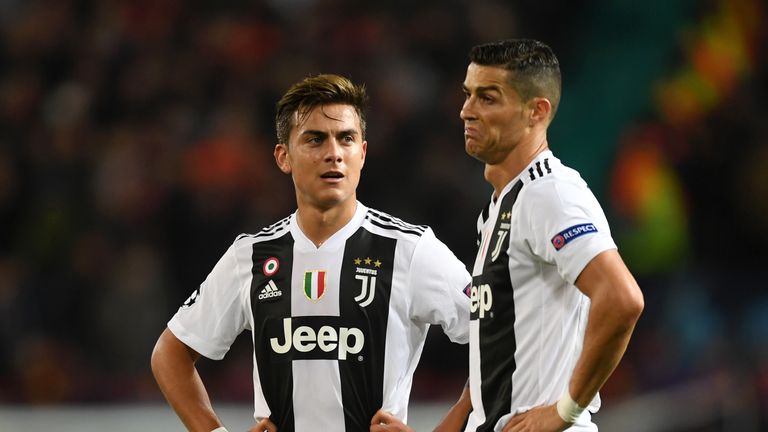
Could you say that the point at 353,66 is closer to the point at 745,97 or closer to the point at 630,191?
the point at 630,191

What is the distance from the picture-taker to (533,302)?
3424 millimetres

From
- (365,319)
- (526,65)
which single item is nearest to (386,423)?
(365,319)

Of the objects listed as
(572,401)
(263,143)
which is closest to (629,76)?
(263,143)

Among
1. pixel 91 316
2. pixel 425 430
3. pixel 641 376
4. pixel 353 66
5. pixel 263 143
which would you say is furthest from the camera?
pixel 353 66

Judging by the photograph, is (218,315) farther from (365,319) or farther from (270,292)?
(365,319)

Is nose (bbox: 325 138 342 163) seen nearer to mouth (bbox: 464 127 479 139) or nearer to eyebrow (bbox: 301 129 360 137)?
eyebrow (bbox: 301 129 360 137)

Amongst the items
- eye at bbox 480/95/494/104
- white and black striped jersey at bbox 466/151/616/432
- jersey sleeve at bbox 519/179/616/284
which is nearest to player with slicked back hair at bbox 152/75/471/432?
white and black striped jersey at bbox 466/151/616/432

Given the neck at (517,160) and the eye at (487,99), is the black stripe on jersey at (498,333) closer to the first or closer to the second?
the neck at (517,160)

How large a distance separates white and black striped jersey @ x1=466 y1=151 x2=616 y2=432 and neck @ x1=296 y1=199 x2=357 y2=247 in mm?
727

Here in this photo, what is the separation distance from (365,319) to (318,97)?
790 mm

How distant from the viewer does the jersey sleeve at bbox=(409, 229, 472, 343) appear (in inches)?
157

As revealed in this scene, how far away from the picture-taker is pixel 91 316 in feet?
25.1

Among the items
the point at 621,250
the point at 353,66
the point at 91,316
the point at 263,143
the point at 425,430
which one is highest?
the point at 353,66

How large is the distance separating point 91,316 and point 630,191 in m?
3.93
